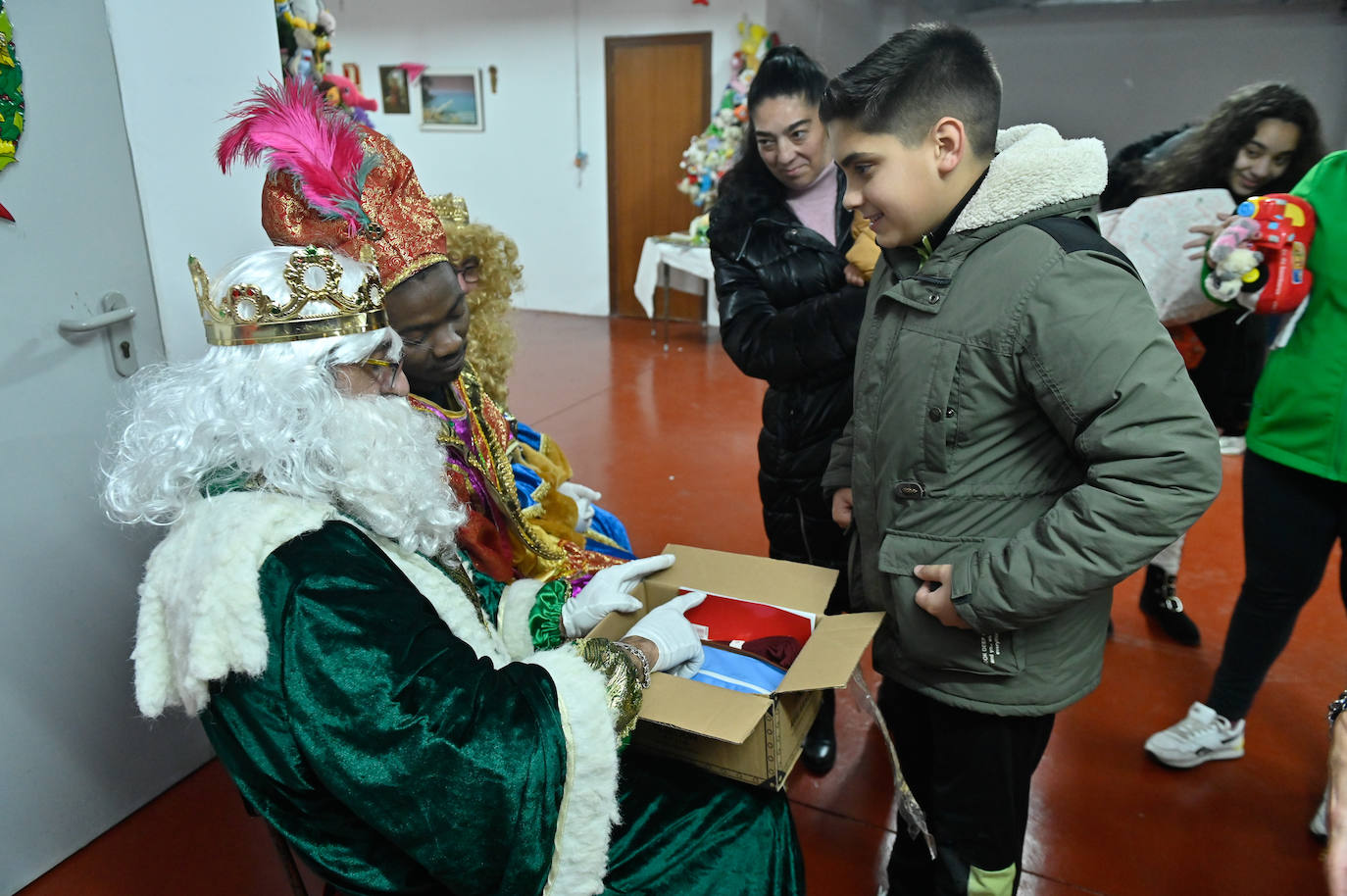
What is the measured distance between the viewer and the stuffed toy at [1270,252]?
1.86 m

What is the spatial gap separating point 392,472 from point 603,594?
54 cm

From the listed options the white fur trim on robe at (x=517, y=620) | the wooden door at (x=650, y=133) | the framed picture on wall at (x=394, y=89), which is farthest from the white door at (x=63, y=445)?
the framed picture on wall at (x=394, y=89)

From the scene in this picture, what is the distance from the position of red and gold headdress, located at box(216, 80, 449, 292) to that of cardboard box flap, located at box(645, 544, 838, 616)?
767 millimetres

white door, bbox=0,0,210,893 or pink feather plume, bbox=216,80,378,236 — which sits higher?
pink feather plume, bbox=216,80,378,236

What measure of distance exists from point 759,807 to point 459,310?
1056 mm

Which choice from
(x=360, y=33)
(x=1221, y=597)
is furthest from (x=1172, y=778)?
(x=360, y=33)

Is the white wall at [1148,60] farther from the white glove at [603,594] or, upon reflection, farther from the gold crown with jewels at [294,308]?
the gold crown with jewels at [294,308]

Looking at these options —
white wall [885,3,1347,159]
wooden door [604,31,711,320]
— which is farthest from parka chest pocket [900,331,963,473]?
wooden door [604,31,711,320]

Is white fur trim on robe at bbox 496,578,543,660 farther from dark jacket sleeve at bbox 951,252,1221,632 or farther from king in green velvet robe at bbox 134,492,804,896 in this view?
dark jacket sleeve at bbox 951,252,1221,632

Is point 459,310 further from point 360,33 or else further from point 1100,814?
point 360,33

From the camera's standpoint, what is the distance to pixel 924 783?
5.83ft

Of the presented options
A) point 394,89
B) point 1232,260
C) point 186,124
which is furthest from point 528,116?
point 1232,260

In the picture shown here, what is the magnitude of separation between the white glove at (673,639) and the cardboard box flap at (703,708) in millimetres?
86

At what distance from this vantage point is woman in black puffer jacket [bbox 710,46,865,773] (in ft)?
6.44
